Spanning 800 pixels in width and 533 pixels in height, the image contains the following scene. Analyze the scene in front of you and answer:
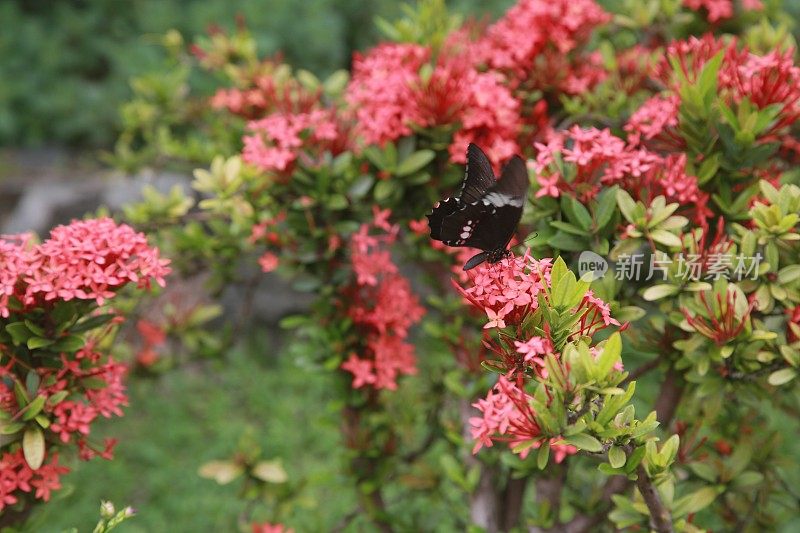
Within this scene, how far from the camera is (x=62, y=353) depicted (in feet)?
4.86

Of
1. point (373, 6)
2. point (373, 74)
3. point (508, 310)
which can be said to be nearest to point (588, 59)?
point (373, 74)

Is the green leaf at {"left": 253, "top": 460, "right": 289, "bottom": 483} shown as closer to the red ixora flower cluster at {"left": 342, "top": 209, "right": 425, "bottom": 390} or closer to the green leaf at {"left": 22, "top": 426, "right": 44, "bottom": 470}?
the red ixora flower cluster at {"left": 342, "top": 209, "right": 425, "bottom": 390}

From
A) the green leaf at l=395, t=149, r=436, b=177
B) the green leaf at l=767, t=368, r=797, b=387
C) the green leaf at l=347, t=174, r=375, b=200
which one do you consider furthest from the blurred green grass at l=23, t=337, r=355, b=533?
the green leaf at l=767, t=368, r=797, b=387

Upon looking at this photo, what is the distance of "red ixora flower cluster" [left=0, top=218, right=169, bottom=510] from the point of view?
4.42 feet

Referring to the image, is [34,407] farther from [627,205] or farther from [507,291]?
[627,205]

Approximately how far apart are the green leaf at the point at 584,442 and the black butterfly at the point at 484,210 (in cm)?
34

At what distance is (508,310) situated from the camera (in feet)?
3.81

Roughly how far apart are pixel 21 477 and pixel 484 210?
3.36 ft

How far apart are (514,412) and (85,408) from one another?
87 centimetres

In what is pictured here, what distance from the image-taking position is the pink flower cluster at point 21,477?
1.43 metres

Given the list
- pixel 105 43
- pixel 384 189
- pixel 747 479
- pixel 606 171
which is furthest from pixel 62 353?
pixel 105 43

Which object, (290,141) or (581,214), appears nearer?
(581,214)

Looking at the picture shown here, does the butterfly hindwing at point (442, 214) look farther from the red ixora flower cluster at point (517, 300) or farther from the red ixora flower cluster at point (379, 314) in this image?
the red ixora flower cluster at point (379, 314)

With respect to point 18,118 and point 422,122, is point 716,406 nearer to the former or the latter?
point 422,122
